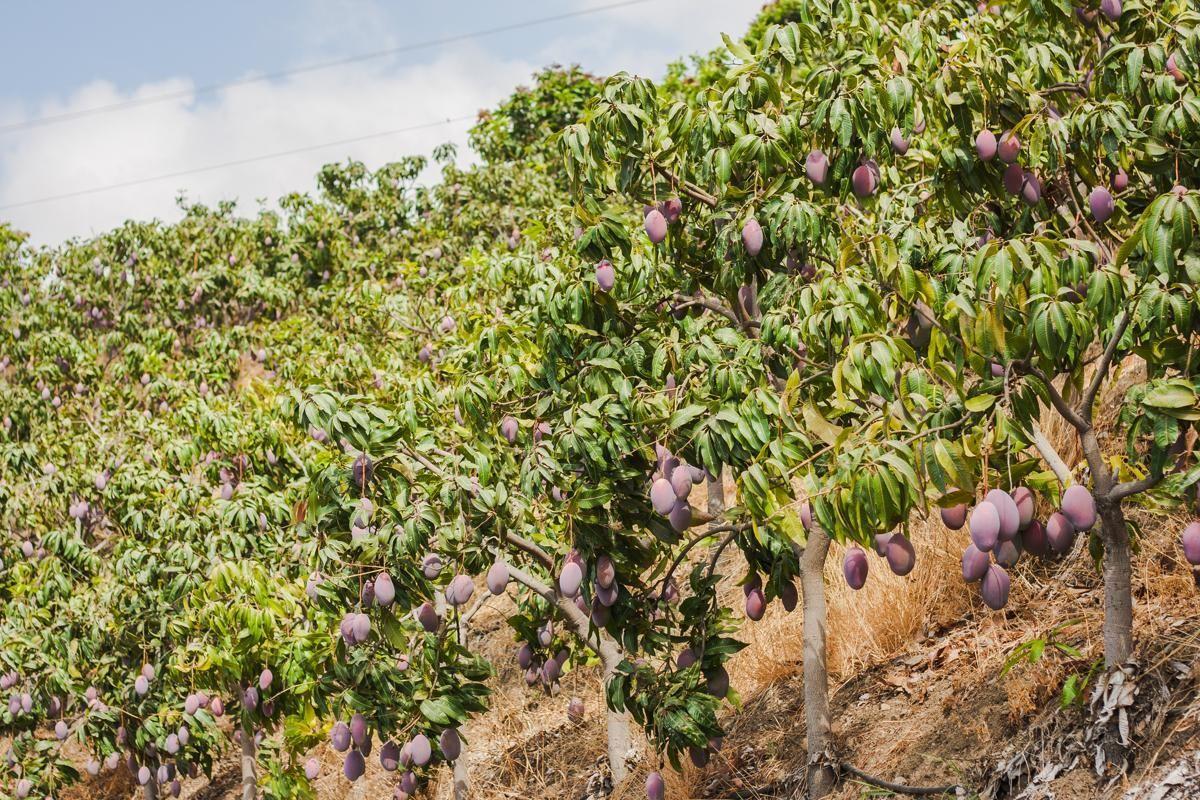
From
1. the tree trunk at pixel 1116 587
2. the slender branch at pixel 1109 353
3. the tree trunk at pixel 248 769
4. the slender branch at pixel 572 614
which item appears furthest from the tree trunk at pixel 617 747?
the slender branch at pixel 1109 353

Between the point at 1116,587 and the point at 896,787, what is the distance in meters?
1.26

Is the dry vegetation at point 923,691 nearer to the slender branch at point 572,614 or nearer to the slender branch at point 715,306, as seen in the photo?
the slender branch at point 572,614

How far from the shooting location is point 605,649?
16.8 feet

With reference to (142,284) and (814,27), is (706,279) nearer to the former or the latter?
(814,27)

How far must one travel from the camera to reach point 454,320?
22.2ft

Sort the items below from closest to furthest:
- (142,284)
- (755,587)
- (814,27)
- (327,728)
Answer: (755,587) < (814,27) < (327,728) < (142,284)

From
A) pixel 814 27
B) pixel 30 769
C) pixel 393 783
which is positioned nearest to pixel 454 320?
pixel 393 783

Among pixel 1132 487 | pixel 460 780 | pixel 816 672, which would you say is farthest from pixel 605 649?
pixel 1132 487

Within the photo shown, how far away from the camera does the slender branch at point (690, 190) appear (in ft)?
12.2

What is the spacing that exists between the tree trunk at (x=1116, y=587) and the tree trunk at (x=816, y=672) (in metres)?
1.16

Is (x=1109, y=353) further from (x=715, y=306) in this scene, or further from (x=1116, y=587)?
(x=715, y=306)

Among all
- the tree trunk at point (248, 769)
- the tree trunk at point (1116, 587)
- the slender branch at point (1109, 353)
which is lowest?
the tree trunk at point (248, 769)

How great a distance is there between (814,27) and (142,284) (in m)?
12.4

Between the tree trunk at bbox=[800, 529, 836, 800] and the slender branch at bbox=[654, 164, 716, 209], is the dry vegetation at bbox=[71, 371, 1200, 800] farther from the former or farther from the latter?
the slender branch at bbox=[654, 164, 716, 209]
